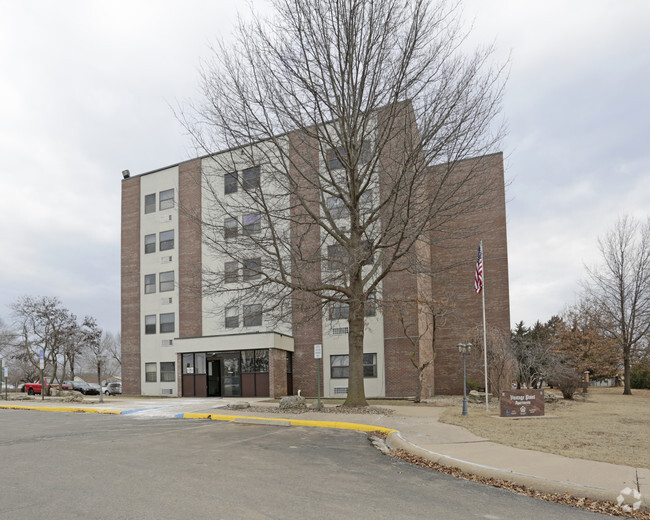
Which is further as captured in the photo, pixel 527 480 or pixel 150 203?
pixel 150 203

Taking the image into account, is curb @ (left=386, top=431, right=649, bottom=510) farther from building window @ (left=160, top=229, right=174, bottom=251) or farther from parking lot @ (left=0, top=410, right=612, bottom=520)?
building window @ (left=160, top=229, right=174, bottom=251)

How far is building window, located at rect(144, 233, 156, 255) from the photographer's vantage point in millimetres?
36809

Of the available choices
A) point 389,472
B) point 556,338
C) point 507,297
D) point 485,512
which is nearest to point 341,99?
point 389,472

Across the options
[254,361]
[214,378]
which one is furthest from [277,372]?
[214,378]

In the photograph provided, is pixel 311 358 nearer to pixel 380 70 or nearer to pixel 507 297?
pixel 507 297

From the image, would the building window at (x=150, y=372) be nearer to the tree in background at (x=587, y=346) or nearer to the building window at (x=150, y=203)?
the building window at (x=150, y=203)

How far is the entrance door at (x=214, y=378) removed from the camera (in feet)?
103

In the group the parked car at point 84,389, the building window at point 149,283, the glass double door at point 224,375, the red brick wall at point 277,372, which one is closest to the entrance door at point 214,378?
the glass double door at point 224,375

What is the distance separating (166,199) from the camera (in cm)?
3669

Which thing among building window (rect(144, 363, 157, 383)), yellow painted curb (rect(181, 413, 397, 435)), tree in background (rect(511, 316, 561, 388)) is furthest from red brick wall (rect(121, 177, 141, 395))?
tree in background (rect(511, 316, 561, 388))

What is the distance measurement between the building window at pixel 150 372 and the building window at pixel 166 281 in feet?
17.1

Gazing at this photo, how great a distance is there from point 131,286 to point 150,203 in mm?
6120

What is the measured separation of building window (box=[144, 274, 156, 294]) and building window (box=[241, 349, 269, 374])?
10.1m

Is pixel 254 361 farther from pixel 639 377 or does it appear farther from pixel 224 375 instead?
pixel 639 377
